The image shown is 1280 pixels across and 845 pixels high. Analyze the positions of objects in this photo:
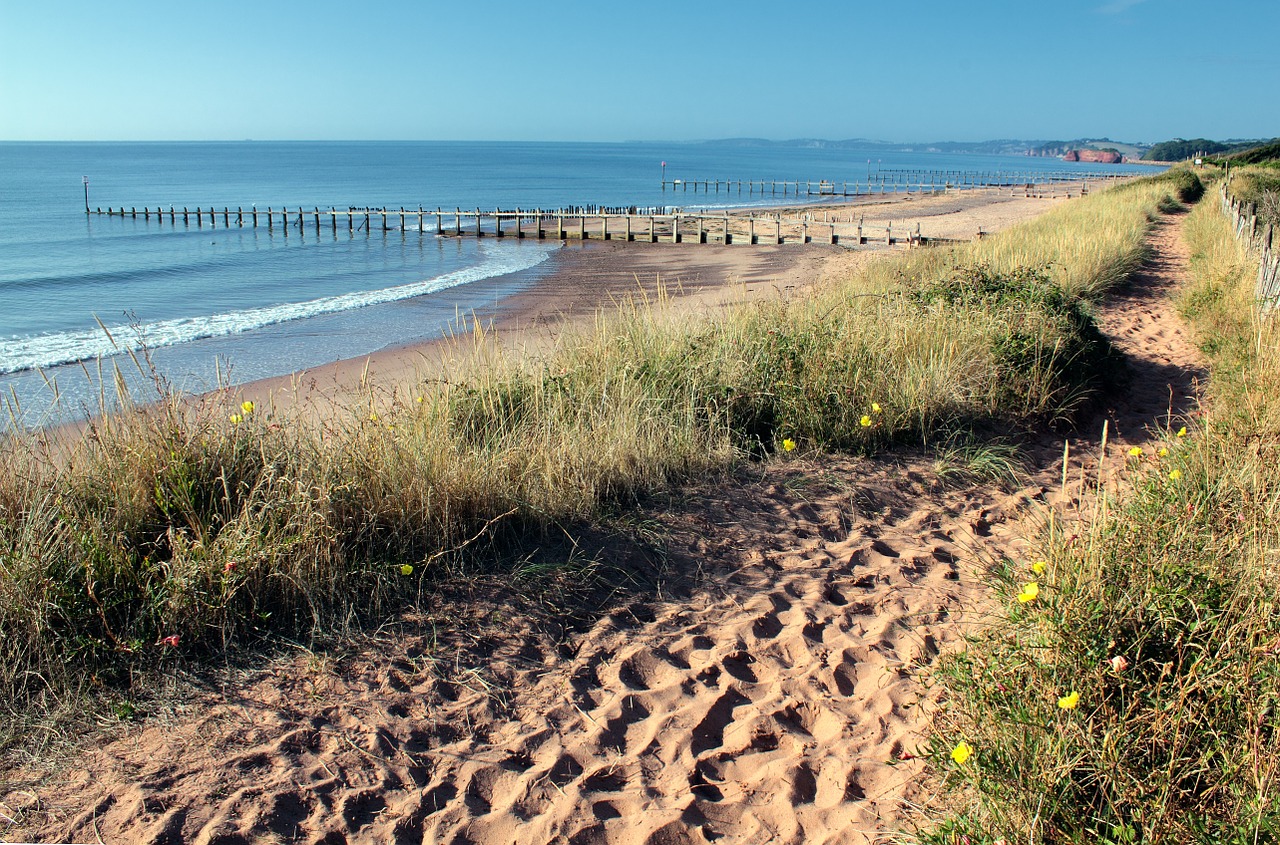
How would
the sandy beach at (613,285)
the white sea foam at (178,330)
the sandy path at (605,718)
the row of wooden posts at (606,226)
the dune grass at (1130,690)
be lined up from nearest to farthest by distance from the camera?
the dune grass at (1130,690) < the sandy path at (605,718) < the sandy beach at (613,285) < the white sea foam at (178,330) < the row of wooden posts at (606,226)

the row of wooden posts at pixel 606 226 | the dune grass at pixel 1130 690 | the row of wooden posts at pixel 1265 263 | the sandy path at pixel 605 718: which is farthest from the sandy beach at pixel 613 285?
the row of wooden posts at pixel 1265 263

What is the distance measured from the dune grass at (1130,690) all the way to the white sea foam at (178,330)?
435 inches

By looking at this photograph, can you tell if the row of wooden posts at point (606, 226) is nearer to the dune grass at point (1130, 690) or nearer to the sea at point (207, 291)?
the sea at point (207, 291)

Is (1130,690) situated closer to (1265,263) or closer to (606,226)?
(1265,263)

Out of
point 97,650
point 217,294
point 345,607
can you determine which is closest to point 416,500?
point 345,607

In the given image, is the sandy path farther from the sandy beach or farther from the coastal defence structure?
the coastal defence structure

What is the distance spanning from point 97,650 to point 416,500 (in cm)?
157

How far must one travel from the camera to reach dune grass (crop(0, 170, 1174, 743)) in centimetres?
361

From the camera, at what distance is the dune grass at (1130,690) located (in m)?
2.59

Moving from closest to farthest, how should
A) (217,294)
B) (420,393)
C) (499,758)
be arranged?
(499,758) < (420,393) < (217,294)

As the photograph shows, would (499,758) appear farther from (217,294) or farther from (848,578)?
(217,294)

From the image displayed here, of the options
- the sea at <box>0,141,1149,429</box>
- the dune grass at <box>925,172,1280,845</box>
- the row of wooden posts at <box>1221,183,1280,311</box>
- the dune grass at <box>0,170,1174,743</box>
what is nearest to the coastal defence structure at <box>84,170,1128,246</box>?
the sea at <box>0,141,1149,429</box>

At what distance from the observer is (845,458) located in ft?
21.1

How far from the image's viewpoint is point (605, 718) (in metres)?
3.51
